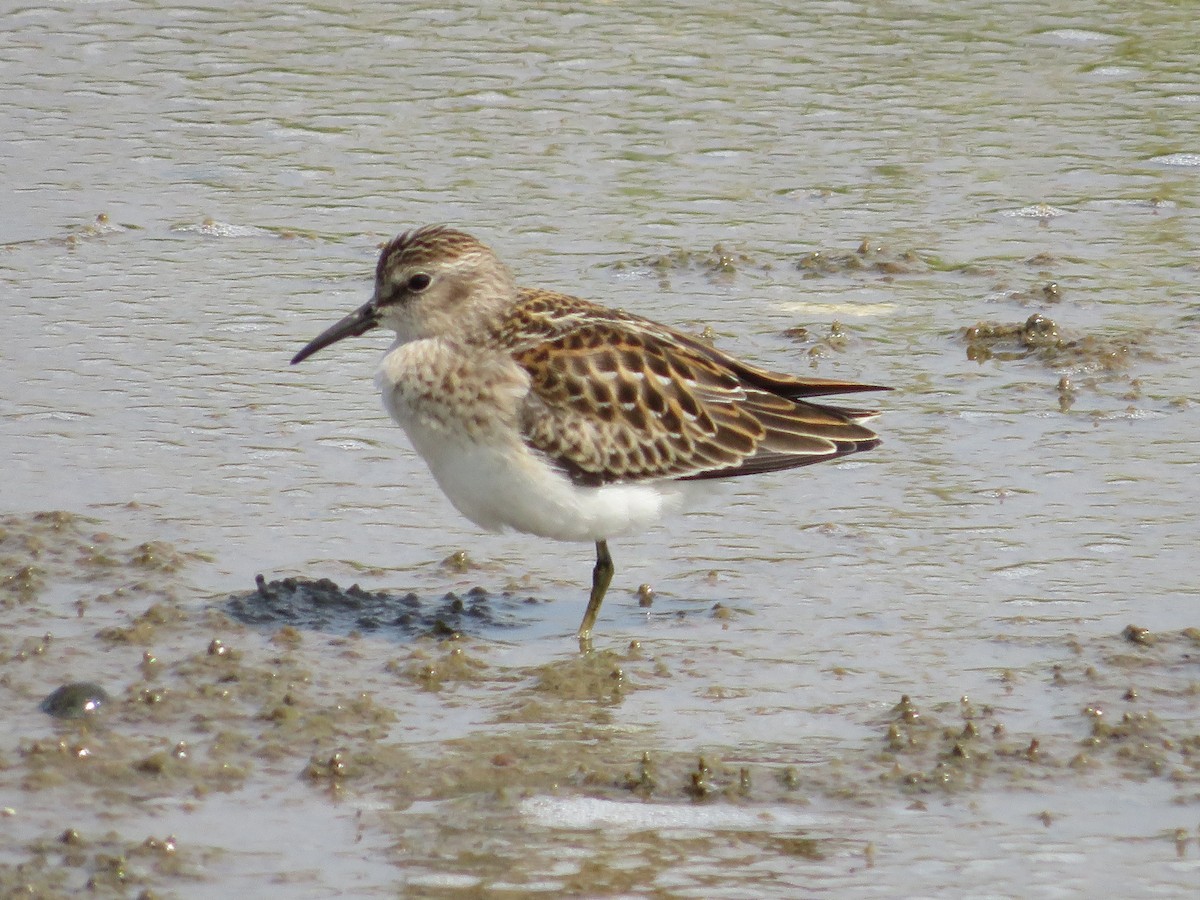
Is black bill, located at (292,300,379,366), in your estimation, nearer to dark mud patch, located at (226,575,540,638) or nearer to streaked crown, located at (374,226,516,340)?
streaked crown, located at (374,226,516,340)

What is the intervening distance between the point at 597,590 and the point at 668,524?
1.02 meters

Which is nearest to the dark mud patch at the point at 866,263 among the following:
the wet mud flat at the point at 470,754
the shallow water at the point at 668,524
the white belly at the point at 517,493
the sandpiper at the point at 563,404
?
the shallow water at the point at 668,524

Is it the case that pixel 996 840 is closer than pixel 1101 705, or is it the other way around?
pixel 996 840

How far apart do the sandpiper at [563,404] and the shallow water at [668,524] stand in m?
0.45

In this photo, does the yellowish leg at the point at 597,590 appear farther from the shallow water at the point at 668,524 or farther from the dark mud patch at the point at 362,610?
the dark mud patch at the point at 362,610

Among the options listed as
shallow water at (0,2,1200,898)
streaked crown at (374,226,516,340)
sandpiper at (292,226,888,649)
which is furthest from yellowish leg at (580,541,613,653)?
streaked crown at (374,226,516,340)

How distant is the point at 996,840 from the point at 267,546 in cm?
322

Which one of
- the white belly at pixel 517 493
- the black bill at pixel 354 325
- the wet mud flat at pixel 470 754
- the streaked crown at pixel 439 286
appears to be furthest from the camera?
the black bill at pixel 354 325

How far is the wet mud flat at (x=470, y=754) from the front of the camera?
545cm

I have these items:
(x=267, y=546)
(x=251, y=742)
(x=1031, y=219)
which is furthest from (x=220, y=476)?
(x=1031, y=219)

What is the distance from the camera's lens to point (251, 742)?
6.09 meters

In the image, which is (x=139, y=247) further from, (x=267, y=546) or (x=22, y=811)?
(x=22, y=811)

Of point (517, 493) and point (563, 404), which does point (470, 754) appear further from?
point (563, 404)

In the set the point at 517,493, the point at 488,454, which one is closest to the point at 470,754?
the point at 517,493
